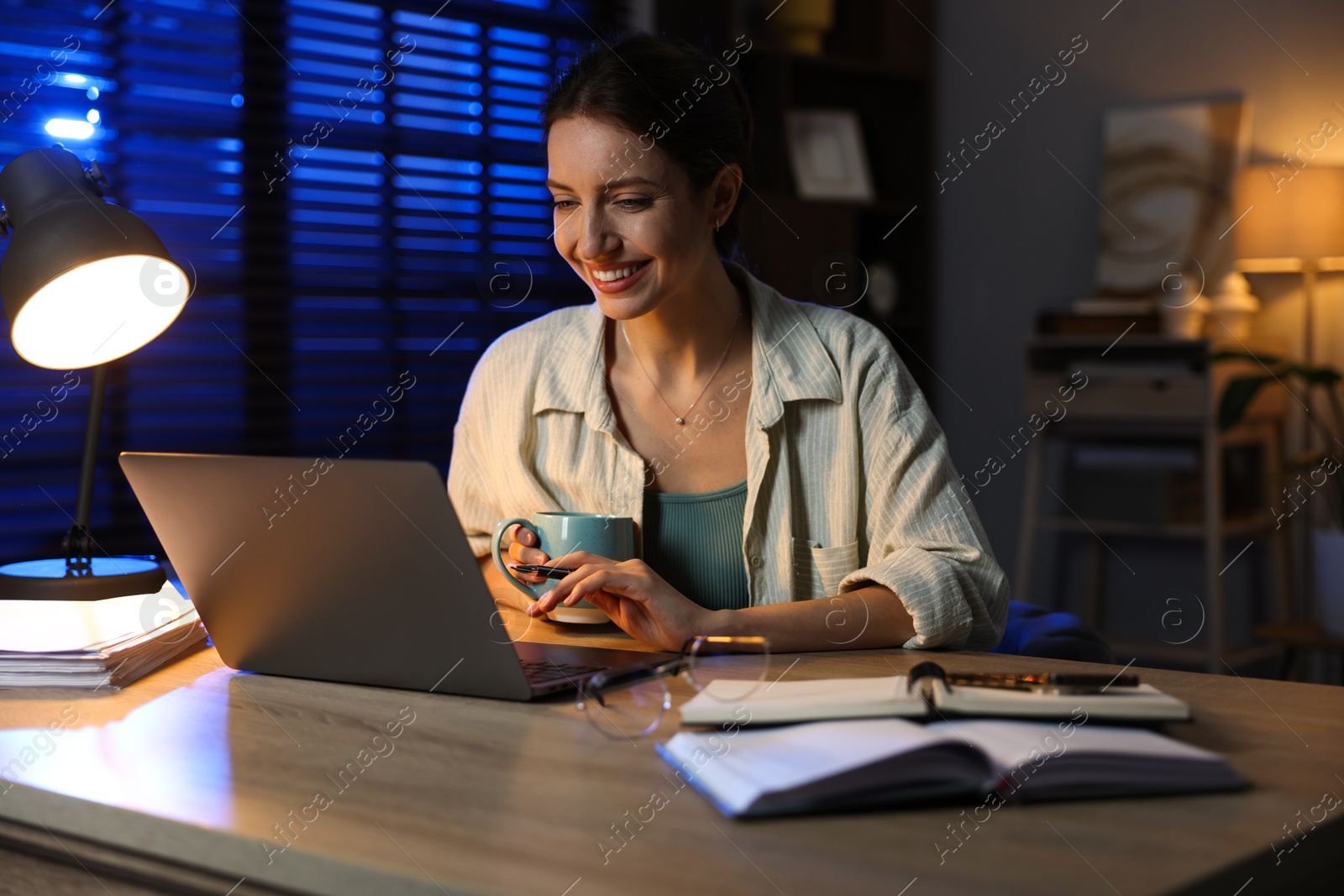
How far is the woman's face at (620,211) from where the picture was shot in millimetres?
1519

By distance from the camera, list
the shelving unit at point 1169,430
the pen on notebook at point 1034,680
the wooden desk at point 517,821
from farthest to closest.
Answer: the shelving unit at point 1169,430 < the pen on notebook at point 1034,680 < the wooden desk at point 517,821

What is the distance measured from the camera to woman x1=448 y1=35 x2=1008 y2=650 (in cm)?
152

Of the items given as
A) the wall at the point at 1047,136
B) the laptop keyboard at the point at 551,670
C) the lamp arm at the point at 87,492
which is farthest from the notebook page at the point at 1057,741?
the wall at the point at 1047,136

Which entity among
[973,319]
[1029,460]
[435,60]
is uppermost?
[435,60]

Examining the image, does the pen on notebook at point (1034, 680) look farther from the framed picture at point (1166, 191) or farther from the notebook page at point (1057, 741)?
the framed picture at point (1166, 191)

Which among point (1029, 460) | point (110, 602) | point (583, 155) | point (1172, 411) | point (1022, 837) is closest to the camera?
point (1022, 837)

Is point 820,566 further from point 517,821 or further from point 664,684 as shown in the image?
point 517,821

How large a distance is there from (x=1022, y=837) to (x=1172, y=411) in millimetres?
2919

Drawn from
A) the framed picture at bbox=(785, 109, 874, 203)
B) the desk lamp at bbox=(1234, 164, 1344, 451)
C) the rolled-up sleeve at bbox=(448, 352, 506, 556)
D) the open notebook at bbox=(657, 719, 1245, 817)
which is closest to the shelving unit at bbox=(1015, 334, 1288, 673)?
the desk lamp at bbox=(1234, 164, 1344, 451)

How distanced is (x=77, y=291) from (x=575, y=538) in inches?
22.9

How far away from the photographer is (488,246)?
3207 millimetres

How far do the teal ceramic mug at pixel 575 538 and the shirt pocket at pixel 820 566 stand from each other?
299 mm

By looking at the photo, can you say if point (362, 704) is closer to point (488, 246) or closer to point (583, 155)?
point (583, 155)

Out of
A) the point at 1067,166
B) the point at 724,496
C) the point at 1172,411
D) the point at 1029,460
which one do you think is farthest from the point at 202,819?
the point at 1067,166
